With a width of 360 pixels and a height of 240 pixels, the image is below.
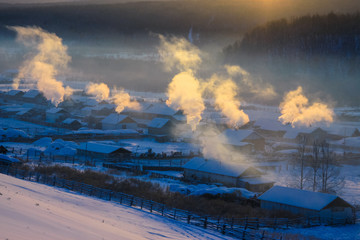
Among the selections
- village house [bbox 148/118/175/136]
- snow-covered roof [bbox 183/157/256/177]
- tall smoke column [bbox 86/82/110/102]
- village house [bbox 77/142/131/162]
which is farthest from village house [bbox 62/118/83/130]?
snow-covered roof [bbox 183/157/256/177]

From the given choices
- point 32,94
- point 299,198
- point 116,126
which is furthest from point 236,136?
point 32,94

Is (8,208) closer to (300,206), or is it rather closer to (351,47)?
(300,206)

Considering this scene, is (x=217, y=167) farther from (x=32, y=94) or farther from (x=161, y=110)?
(x=32, y=94)

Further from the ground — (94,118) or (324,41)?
(324,41)

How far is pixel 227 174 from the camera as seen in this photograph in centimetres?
2497

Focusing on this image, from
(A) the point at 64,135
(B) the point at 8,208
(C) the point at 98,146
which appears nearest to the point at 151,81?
(A) the point at 64,135

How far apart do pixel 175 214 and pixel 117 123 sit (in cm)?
3293

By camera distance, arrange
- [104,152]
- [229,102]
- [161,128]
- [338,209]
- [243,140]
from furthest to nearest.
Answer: [229,102]
[161,128]
[243,140]
[104,152]
[338,209]

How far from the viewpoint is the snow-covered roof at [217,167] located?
25.0 metres

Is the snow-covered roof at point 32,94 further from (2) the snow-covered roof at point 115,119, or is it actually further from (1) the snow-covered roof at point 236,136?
(1) the snow-covered roof at point 236,136

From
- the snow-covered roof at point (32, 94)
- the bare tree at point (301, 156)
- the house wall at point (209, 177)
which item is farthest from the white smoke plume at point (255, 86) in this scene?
the house wall at point (209, 177)

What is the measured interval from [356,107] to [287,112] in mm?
22511

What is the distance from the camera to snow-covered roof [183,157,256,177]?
25.0m

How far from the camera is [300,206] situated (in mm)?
18469
